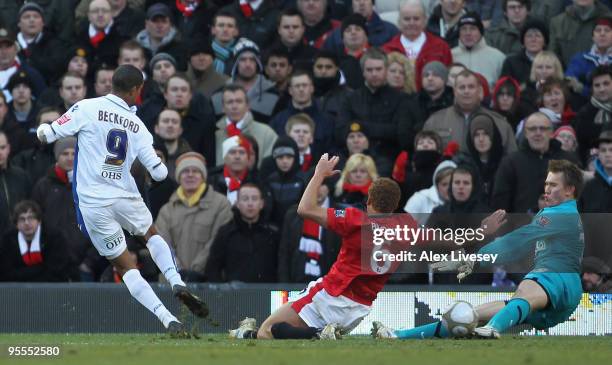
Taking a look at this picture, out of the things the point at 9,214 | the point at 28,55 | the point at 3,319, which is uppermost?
the point at 28,55

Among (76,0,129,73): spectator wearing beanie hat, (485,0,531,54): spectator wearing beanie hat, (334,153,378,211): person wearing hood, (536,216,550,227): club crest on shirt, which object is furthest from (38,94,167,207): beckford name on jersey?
(485,0,531,54): spectator wearing beanie hat

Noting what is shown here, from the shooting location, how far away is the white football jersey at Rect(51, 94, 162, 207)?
12.5 metres

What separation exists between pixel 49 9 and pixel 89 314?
6.36m

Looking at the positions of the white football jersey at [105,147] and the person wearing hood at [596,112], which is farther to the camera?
the person wearing hood at [596,112]

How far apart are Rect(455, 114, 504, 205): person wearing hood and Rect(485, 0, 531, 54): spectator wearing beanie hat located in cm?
267

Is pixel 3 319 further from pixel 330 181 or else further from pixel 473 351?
pixel 473 351

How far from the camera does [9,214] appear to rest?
16.7 meters

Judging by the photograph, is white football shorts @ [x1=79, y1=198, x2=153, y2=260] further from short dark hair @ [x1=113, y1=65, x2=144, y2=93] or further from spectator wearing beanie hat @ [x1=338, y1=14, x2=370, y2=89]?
spectator wearing beanie hat @ [x1=338, y1=14, x2=370, y2=89]

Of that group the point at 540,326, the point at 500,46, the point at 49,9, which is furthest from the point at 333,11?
the point at 540,326

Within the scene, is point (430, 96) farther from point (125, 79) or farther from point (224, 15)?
point (125, 79)

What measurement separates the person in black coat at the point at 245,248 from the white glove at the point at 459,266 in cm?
322

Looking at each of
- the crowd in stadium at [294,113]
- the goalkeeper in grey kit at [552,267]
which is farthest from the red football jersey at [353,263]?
the crowd in stadium at [294,113]

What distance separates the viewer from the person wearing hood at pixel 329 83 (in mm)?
18078

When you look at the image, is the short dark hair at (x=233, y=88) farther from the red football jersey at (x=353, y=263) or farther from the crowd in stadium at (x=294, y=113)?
the red football jersey at (x=353, y=263)
